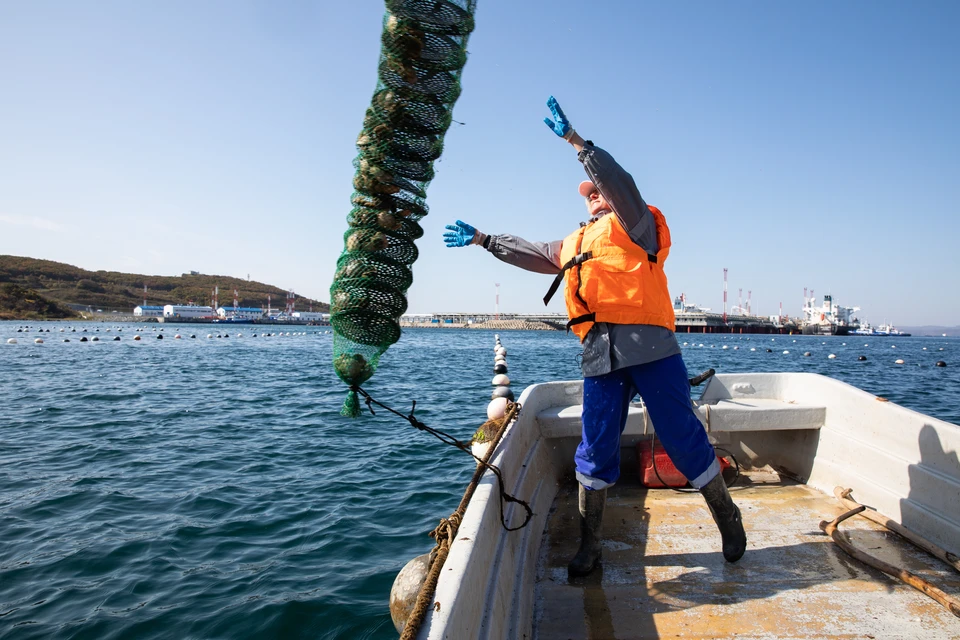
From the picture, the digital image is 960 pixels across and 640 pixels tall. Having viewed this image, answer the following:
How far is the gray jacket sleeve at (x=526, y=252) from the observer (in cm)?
326

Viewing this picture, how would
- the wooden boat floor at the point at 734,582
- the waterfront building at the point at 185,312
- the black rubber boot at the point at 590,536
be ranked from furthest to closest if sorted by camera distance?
1. the waterfront building at the point at 185,312
2. the black rubber boot at the point at 590,536
3. the wooden boat floor at the point at 734,582

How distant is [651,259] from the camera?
283 centimetres

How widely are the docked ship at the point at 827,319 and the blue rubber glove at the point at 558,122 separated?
12449 cm

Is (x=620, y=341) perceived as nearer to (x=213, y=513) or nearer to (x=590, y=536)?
(x=590, y=536)

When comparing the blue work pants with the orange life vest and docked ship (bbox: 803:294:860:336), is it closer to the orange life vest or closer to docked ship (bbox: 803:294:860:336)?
the orange life vest

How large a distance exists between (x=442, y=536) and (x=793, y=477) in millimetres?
3806

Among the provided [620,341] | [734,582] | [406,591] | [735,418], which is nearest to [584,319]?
[620,341]

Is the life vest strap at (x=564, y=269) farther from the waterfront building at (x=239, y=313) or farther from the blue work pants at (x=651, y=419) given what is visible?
the waterfront building at (x=239, y=313)

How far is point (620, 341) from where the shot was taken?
280 cm

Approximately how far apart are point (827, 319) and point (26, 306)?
524 feet

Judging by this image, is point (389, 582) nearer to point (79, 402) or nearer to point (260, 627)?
point (260, 627)

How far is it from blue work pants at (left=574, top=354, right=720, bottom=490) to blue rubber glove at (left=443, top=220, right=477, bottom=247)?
109 cm

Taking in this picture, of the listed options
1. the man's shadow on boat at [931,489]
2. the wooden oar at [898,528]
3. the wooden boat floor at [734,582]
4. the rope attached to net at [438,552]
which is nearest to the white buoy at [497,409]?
the wooden boat floor at [734,582]

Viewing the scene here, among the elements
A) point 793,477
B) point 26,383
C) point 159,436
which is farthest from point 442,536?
point 26,383
